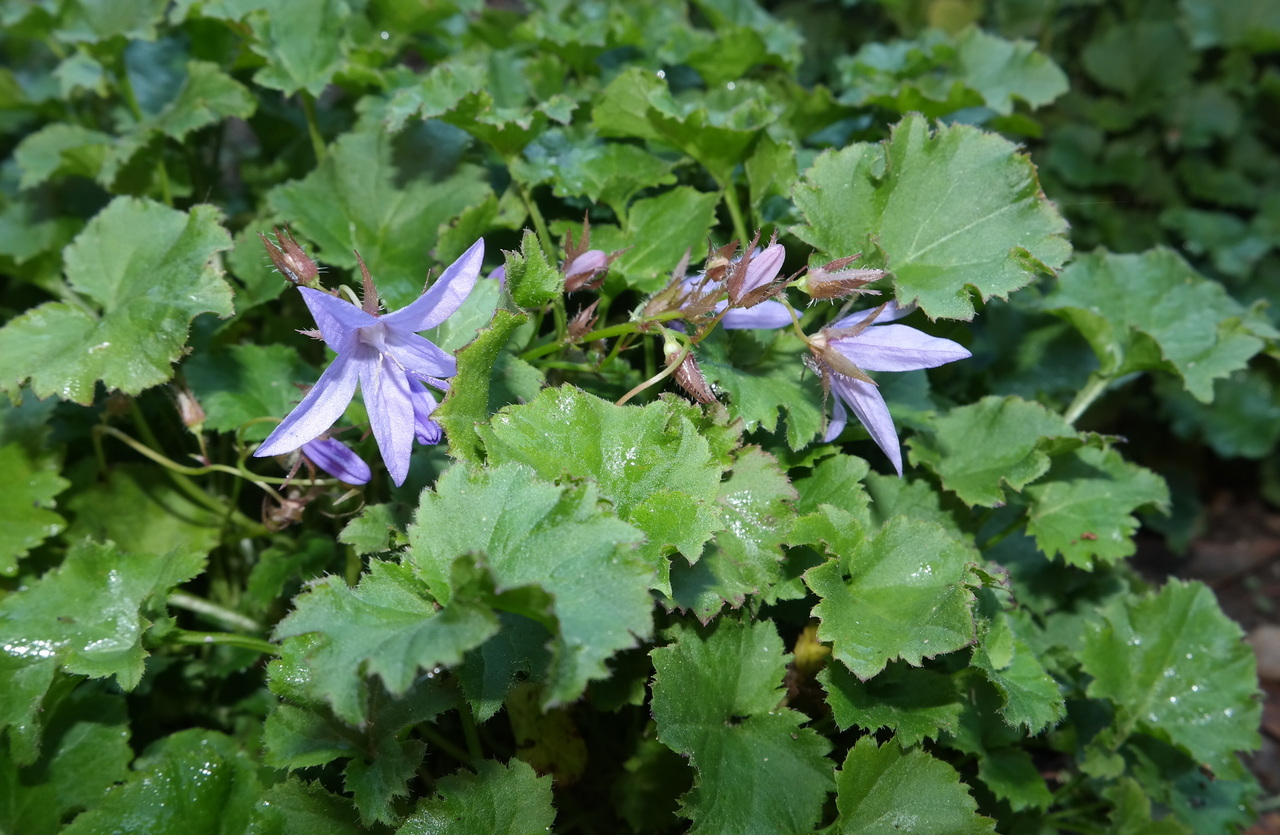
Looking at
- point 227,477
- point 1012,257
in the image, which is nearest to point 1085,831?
point 1012,257

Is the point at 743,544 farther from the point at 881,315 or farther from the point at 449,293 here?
the point at 449,293

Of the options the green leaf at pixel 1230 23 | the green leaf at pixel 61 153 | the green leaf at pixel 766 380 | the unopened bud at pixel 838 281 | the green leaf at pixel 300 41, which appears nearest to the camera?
the unopened bud at pixel 838 281

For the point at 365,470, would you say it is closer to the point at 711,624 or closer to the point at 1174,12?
the point at 711,624

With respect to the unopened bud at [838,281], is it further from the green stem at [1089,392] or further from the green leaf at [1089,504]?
the green stem at [1089,392]

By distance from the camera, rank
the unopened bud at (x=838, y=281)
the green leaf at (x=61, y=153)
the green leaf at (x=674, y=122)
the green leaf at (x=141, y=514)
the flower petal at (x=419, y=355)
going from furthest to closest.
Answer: the green leaf at (x=61, y=153)
the green leaf at (x=141, y=514)
the green leaf at (x=674, y=122)
the unopened bud at (x=838, y=281)
the flower petal at (x=419, y=355)

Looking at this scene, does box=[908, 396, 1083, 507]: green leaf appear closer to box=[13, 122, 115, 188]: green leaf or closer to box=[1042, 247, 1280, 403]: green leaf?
box=[1042, 247, 1280, 403]: green leaf

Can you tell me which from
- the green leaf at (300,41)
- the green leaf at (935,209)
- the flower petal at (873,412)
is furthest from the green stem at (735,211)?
the green leaf at (300,41)

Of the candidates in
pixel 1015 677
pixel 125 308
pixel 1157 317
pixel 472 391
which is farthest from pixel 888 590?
pixel 125 308
